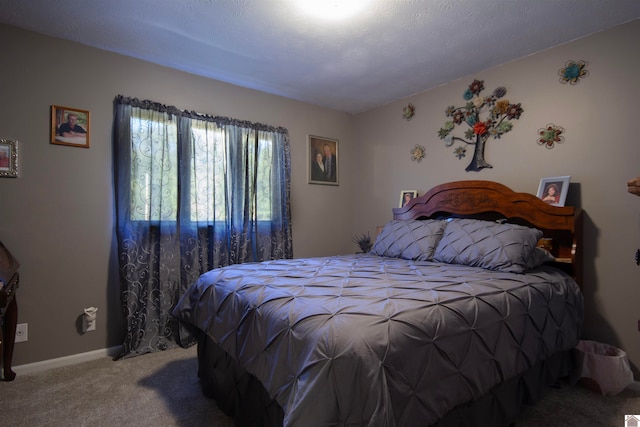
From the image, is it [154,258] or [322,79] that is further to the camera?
[322,79]

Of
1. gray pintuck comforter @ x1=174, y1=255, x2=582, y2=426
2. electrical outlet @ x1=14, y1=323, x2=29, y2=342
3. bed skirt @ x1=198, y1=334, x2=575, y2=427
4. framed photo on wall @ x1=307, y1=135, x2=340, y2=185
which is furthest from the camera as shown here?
framed photo on wall @ x1=307, y1=135, x2=340, y2=185

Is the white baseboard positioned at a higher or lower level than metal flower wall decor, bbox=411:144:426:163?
lower

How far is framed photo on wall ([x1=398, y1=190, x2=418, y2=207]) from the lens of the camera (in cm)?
334

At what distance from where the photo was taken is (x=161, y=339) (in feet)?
8.53

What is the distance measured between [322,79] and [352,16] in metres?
1.02

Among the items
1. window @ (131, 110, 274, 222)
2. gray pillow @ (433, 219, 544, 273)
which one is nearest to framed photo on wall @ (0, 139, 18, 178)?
window @ (131, 110, 274, 222)

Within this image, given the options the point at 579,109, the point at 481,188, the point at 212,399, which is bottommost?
the point at 212,399

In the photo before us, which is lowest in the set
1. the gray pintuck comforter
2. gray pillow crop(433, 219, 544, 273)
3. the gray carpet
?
the gray carpet

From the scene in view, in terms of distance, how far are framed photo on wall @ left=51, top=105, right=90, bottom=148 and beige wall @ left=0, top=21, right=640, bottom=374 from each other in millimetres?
48

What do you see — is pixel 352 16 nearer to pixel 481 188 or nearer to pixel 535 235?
pixel 481 188

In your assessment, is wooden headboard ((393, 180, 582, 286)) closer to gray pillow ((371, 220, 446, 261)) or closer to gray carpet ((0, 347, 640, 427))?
gray pillow ((371, 220, 446, 261))

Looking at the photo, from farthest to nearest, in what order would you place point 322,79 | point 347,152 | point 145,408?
point 347,152, point 322,79, point 145,408

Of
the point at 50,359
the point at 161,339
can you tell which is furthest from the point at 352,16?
the point at 50,359

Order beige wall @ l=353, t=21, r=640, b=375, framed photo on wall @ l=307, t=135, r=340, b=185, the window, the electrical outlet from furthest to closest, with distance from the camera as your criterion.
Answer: framed photo on wall @ l=307, t=135, r=340, b=185
the window
the electrical outlet
beige wall @ l=353, t=21, r=640, b=375
